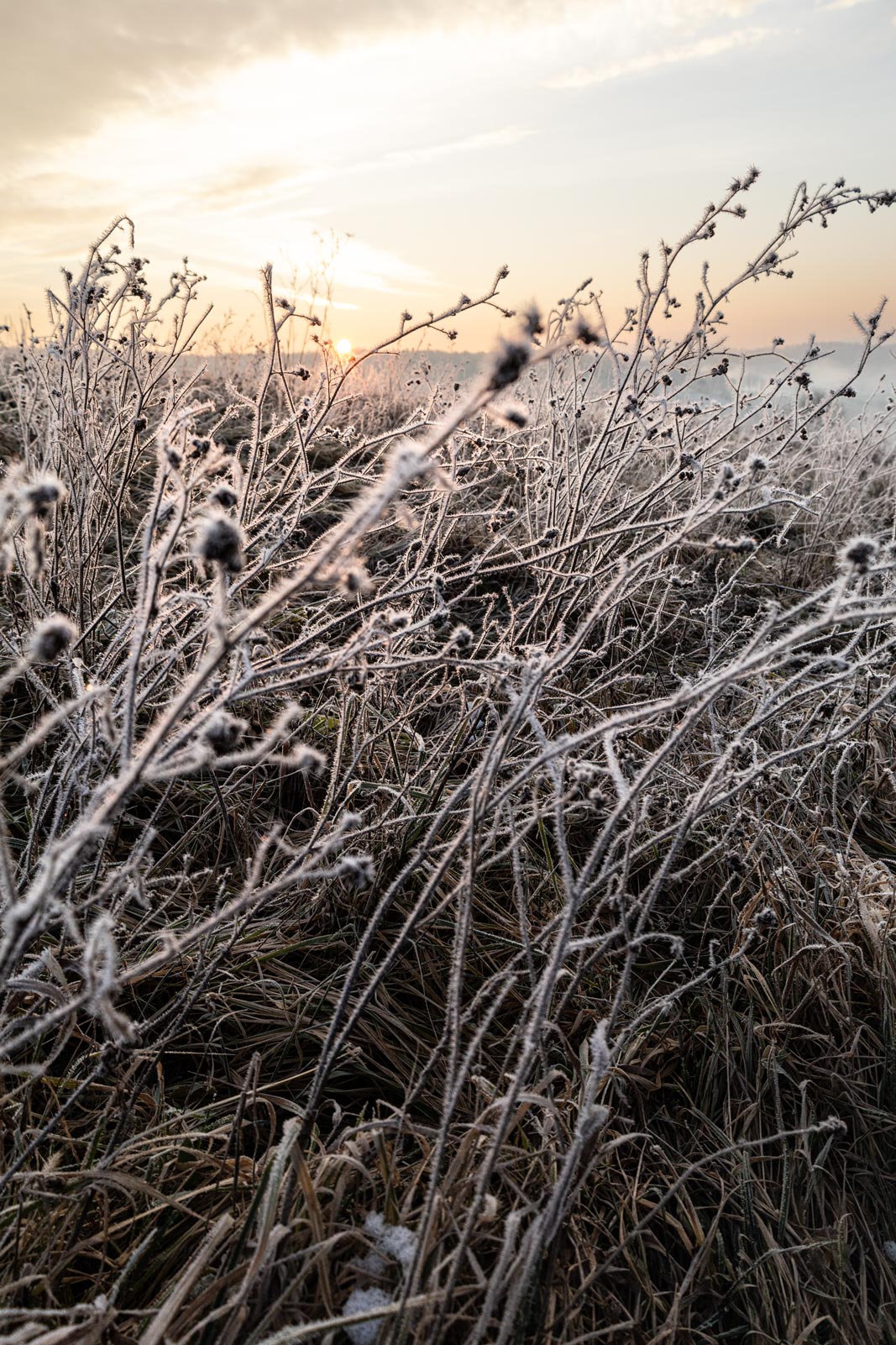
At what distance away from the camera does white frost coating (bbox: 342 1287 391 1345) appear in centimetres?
108

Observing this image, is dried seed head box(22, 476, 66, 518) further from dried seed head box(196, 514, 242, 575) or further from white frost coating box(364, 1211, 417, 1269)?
white frost coating box(364, 1211, 417, 1269)

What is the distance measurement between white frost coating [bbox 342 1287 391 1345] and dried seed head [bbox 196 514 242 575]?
41.3 inches

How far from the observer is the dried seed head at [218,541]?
79cm

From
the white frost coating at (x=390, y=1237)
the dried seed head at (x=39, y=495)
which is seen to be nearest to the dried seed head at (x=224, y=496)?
the dried seed head at (x=39, y=495)

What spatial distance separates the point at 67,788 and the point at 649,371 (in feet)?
8.86

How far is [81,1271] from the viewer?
1.27 metres

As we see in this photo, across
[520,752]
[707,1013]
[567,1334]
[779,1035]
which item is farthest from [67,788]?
[779,1035]

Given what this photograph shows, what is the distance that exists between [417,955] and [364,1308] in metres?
0.86

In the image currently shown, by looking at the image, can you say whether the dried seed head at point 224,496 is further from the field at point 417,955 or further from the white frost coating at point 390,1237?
the white frost coating at point 390,1237

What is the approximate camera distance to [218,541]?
794 millimetres

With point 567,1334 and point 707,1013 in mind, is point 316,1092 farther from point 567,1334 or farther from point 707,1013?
point 707,1013

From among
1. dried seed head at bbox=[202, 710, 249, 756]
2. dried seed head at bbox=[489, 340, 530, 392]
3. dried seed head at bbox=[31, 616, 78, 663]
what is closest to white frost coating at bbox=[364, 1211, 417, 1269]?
dried seed head at bbox=[202, 710, 249, 756]

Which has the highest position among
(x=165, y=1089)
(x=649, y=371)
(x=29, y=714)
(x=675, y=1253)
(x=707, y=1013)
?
(x=649, y=371)

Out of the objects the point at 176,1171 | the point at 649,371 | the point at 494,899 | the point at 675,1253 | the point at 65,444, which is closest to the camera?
the point at 176,1171
